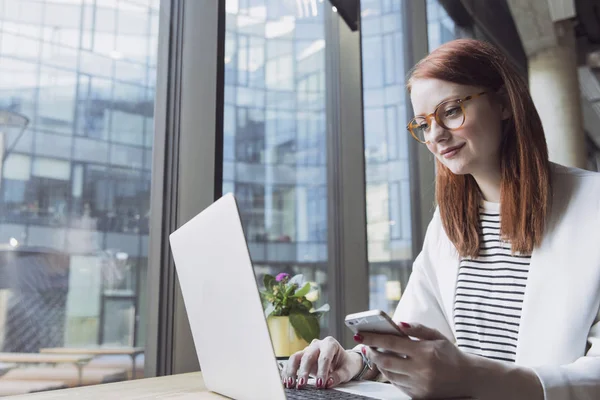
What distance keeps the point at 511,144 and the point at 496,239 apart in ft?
0.76

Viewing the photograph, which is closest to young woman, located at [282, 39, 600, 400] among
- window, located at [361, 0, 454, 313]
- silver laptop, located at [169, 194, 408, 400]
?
silver laptop, located at [169, 194, 408, 400]

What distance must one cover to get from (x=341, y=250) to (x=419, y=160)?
0.92m

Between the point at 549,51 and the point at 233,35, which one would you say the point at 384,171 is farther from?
the point at 549,51

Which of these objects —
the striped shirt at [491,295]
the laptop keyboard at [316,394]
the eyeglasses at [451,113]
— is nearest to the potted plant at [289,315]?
the striped shirt at [491,295]

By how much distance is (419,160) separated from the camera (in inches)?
113

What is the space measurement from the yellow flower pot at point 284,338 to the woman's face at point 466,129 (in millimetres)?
685

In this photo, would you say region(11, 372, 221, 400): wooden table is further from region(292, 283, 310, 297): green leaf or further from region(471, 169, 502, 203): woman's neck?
region(471, 169, 502, 203): woman's neck

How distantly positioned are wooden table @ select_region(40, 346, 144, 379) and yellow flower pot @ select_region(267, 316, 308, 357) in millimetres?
400

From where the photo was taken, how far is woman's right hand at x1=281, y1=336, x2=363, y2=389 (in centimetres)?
97

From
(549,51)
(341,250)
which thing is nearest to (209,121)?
(341,250)

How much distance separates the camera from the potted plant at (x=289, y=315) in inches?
61.2

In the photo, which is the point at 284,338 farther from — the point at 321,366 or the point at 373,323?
the point at 373,323

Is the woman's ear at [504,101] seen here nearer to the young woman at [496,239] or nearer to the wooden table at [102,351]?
the young woman at [496,239]

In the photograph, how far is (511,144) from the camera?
1.26 meters
